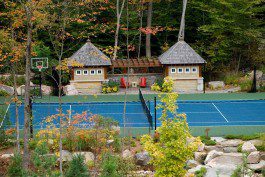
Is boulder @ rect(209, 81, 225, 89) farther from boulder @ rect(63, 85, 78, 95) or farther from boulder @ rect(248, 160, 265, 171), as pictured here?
boulder @ rect(248, 160, 265, 171)

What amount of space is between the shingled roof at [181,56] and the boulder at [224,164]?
1417cm

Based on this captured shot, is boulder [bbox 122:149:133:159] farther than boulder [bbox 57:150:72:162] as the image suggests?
Yes

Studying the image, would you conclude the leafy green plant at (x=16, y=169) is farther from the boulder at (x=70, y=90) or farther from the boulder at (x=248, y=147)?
the boulder at (x=70, y=90)

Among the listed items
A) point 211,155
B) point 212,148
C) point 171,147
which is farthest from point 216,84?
point 171,147

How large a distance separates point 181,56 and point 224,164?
15759mm

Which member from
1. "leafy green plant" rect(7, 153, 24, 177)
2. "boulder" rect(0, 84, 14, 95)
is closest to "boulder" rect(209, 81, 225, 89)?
"boulder" rect(0, 84, 14, 95)

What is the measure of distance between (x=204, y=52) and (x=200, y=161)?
19.5m

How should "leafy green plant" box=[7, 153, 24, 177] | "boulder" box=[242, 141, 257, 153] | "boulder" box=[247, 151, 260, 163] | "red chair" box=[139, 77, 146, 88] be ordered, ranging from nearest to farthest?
"leafy green plant" box=[7, 153, 24, 177], "boulder" box=[247, 151, 260, 163], "boulder" box=[242, 141, 257, 153], "red chair" box=[139, 77, 146, 88]

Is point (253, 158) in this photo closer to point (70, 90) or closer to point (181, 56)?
point (181, 56)

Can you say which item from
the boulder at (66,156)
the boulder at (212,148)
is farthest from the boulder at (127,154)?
the boulder at (212,148)

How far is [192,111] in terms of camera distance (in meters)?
29.8

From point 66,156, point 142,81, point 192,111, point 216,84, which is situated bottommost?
point 66,156

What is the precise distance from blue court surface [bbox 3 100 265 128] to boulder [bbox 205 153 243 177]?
5.73 meters

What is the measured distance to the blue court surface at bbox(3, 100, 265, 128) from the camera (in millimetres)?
27172
